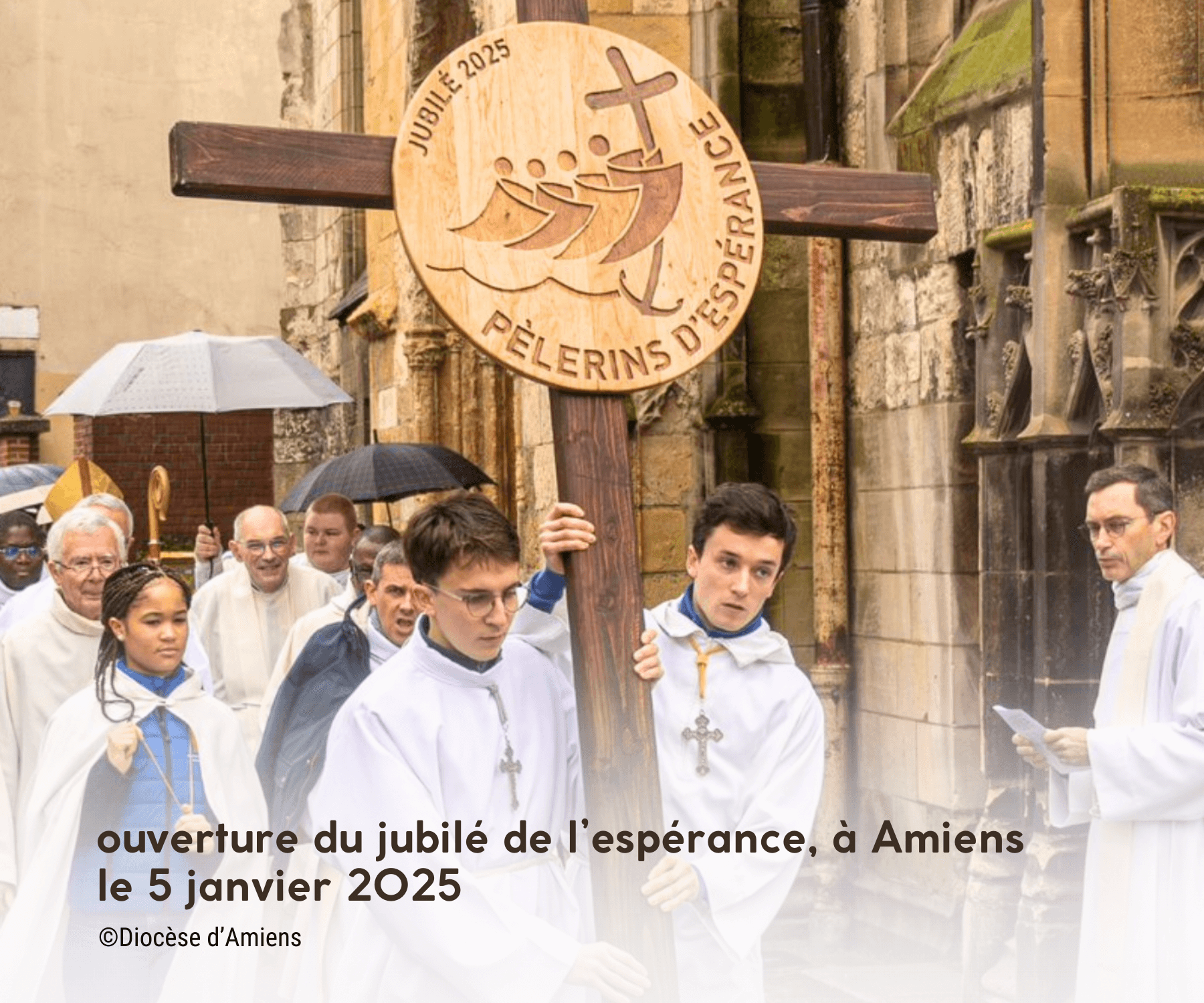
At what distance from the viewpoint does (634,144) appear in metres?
4.27

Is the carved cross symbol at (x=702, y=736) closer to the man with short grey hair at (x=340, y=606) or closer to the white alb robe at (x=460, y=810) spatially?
the white alb robe at (x=460, y=810)

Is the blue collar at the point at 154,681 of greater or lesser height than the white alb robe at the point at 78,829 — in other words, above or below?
above

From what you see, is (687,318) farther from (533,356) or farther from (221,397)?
(221,397)

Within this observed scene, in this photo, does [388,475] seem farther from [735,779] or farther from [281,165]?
[281,165]

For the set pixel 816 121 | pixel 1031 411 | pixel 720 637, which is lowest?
pixel 720 637

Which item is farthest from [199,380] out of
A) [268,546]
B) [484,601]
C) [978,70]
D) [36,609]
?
[484,601]

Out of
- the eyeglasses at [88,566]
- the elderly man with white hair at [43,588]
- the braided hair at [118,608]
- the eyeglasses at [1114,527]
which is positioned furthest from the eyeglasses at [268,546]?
the eyeglasses at [1114,527]

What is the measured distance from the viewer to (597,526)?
165 inches

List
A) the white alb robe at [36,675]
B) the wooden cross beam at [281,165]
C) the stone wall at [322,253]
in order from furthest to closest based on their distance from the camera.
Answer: the stone wall at [322,253] → the white alb robe at [36,675] → the wooden cross beam at [281,165]

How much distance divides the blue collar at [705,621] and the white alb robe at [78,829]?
1469mm

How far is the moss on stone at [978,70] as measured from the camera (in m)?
8.38

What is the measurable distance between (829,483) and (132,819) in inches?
193

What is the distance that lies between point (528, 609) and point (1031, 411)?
357cm

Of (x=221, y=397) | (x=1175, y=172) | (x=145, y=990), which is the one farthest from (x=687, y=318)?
(x=221, y=397)
